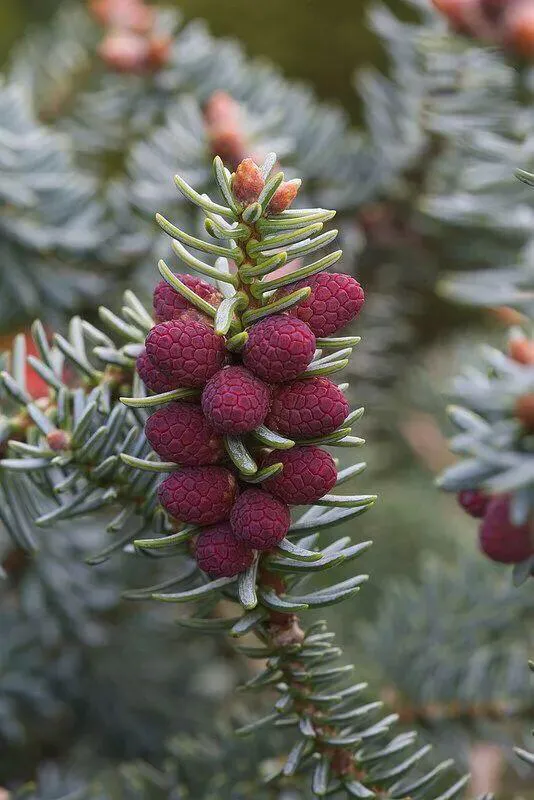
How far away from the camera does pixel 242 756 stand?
461mm

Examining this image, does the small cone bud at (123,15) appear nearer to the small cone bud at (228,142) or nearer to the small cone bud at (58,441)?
the small cone bud at (228,142)

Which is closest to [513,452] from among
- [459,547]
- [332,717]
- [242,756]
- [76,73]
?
[332,717]

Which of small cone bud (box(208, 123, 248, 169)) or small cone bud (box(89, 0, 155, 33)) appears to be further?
small cone bud (box(89, 0, 155, 33))

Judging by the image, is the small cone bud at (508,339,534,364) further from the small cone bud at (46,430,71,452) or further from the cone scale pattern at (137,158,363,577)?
the small cone bud at (46,430,71,452)

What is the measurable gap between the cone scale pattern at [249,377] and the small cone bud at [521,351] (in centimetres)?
7

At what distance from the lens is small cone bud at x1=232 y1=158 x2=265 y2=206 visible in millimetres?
291

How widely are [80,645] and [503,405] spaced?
421 millimetres

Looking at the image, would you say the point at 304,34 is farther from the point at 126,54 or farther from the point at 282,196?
the point at 282,196

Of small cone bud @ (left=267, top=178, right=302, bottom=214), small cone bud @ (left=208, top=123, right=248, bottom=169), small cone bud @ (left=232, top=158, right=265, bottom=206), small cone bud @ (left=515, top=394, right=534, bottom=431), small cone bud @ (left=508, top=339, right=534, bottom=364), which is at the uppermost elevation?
small cone bud @ (left=232, top=158, right=265, bottom=206)

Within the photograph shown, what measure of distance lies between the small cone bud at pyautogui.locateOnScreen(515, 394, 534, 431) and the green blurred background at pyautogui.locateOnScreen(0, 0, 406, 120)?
2.68 feet

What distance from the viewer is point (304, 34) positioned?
102 centimetres

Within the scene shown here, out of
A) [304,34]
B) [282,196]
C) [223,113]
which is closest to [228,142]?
[223,113]

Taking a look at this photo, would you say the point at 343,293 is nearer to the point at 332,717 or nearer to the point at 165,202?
the point at 332,717

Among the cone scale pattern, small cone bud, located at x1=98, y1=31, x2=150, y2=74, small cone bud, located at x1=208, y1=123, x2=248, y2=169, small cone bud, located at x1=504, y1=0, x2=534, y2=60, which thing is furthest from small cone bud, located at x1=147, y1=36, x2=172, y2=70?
the cone scale pattern
